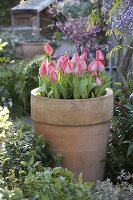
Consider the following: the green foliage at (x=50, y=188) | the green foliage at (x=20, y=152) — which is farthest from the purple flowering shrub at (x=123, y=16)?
the green foliage at (x=50, y=188)

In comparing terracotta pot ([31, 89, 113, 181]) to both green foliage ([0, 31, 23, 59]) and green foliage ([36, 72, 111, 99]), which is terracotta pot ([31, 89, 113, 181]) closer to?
green foliage ([36, 72, 111, 99])

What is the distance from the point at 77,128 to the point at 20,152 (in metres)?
0.52

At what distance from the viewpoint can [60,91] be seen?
375 cm

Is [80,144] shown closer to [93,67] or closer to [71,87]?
[71,87]

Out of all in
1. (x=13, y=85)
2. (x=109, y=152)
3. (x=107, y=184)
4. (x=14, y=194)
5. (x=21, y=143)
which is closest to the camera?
(x=14, y=194)

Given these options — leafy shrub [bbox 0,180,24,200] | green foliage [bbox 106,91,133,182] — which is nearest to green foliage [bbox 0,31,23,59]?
green foliage [bbox 106,91,133,182]

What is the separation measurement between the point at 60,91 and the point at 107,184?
902mm

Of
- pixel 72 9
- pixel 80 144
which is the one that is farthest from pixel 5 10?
pixel 80 144

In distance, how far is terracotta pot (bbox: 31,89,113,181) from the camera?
3.64 meters

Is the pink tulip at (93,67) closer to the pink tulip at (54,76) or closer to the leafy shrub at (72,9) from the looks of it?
the pink tulip at (54,76)

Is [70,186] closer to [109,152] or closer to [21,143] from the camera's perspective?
[21,143]

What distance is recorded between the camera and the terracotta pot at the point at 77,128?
11.9ft

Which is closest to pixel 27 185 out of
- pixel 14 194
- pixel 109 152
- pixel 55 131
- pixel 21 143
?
pixel 14 194

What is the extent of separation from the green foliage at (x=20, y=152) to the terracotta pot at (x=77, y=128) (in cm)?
12
